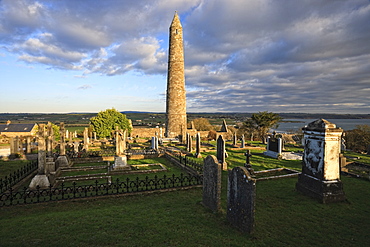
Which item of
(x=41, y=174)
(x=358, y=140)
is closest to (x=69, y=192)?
(x=41, y=174)

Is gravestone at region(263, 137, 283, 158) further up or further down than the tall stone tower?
further down

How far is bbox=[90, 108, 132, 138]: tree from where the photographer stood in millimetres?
38312

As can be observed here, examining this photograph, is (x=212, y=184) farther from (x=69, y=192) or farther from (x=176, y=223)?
(x=69, y=192)

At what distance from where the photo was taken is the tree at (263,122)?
31688mm

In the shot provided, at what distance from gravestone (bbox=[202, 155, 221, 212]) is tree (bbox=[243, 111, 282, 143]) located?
26850 mm

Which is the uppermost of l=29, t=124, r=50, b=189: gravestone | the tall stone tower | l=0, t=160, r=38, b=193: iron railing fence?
the tall stone tower

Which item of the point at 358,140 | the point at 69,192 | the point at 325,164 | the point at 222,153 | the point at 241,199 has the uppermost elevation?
the point at 325,164

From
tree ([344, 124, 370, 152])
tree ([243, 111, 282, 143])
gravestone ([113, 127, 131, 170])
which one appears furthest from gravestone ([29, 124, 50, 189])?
tree ([344, 124, 370, 152])

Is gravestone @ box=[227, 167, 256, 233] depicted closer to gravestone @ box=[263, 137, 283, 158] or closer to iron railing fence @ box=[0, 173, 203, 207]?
iron railing fence @ box=[0, 173, 203, 207]

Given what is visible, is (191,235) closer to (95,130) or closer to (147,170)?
(147,170)

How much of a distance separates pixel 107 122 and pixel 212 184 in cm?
3583

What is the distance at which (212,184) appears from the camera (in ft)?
22.2

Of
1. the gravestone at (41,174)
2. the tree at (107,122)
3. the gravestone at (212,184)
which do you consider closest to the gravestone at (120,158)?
the gravestone at (41,174)

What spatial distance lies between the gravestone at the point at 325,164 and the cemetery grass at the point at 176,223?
0.41m
